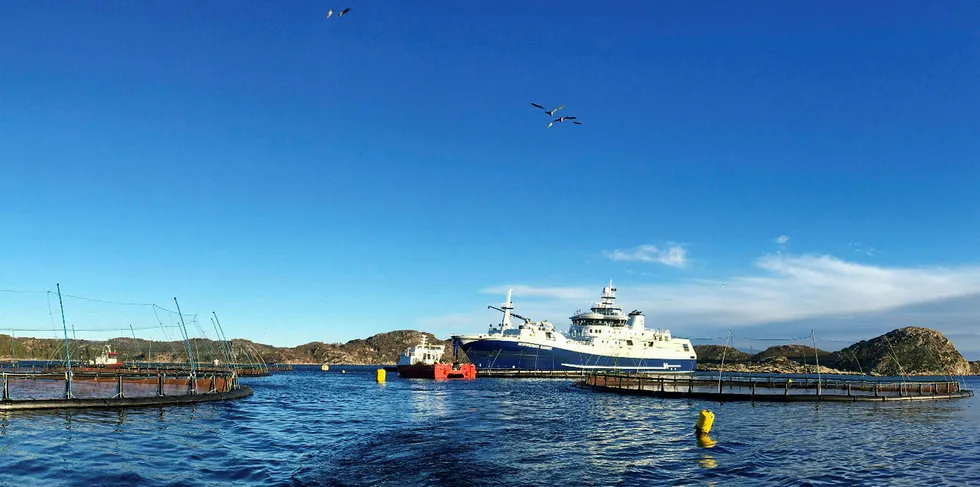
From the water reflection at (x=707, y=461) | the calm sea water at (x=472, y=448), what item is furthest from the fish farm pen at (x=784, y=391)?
the water reflection at (x=707, y=461)

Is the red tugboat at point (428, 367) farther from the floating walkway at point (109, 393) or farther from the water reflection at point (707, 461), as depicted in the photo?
the water reflection at point (707, 461)

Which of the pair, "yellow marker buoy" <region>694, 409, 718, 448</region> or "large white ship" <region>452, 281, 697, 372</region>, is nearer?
"yellow marker buoy" <region>694, 409, 718, 448</region>

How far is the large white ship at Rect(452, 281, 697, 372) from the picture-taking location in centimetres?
10869

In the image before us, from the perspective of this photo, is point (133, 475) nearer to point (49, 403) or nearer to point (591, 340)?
point (49, 403)

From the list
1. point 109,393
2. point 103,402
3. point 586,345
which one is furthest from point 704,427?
point 586,345

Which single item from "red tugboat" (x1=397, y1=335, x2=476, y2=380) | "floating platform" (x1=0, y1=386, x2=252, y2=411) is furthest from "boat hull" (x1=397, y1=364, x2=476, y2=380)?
"floating platform" (x1=0, y1=386, x2=252, y2=411)

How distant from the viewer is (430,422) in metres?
35.6

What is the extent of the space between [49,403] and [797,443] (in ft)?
121

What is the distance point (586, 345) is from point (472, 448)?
91.6m

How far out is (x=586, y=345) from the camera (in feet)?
376

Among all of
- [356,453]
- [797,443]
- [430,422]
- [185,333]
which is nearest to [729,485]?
[797,443]

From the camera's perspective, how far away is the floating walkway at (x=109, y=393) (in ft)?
107

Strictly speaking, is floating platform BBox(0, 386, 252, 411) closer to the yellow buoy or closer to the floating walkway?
the floating walkway

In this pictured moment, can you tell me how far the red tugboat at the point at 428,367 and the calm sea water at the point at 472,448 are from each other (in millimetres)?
52798
